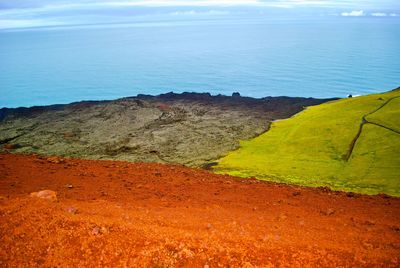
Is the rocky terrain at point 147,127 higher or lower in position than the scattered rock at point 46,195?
higher

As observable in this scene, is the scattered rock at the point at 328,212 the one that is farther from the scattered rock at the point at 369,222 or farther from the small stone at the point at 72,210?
Result: the small stone at the point at 72,210

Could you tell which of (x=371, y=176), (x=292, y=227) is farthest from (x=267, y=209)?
(x=371, y=176)

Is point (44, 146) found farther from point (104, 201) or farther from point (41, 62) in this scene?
point (41, 62)

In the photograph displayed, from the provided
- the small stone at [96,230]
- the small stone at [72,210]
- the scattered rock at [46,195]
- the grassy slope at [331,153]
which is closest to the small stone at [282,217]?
the small stone at [96,230]

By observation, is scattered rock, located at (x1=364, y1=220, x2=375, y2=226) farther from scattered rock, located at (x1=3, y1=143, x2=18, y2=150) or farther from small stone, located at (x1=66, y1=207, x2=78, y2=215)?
scattered rock, located at (x1=3, y1=143, x2=18, y2=150)

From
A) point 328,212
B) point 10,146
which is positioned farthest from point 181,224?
point 10,146

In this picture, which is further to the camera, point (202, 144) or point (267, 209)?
point (202, 144)
